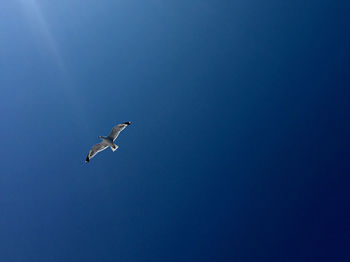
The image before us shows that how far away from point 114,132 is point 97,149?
2.76 metres

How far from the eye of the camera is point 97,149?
2997 cm

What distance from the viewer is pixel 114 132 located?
1141 inches
